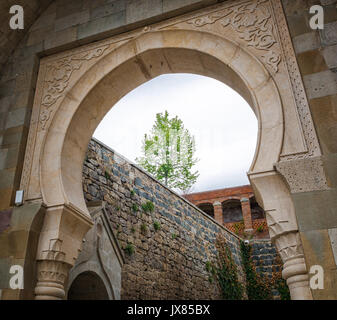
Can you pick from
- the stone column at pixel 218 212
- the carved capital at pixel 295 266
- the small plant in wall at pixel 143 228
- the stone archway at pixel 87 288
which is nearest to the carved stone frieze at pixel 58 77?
the stone archway at pixel 87 288

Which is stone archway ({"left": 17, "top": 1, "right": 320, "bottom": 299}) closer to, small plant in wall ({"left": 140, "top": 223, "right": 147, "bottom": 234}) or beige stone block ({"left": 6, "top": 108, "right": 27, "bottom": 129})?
beige stone block ({"left": 6, "top": 108, "right": 27, "bottom": 129})

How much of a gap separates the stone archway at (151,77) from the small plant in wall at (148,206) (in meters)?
3.74

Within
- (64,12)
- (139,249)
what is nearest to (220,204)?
(139,249)

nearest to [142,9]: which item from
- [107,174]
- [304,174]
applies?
[304,174]

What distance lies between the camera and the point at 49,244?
12.0ft

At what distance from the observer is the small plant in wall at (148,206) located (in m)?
Answer: 8.06

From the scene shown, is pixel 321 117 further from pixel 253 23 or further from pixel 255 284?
pixel 255 284

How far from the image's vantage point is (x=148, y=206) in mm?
8250

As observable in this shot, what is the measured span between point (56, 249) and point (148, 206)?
4.66 metres

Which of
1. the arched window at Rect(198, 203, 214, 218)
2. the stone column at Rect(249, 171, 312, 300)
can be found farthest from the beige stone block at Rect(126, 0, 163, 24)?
the arched window at Rect(198, 203, 214, 218)

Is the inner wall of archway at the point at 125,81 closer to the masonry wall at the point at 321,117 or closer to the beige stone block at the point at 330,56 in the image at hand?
the masonry wall at the point at 321,117
